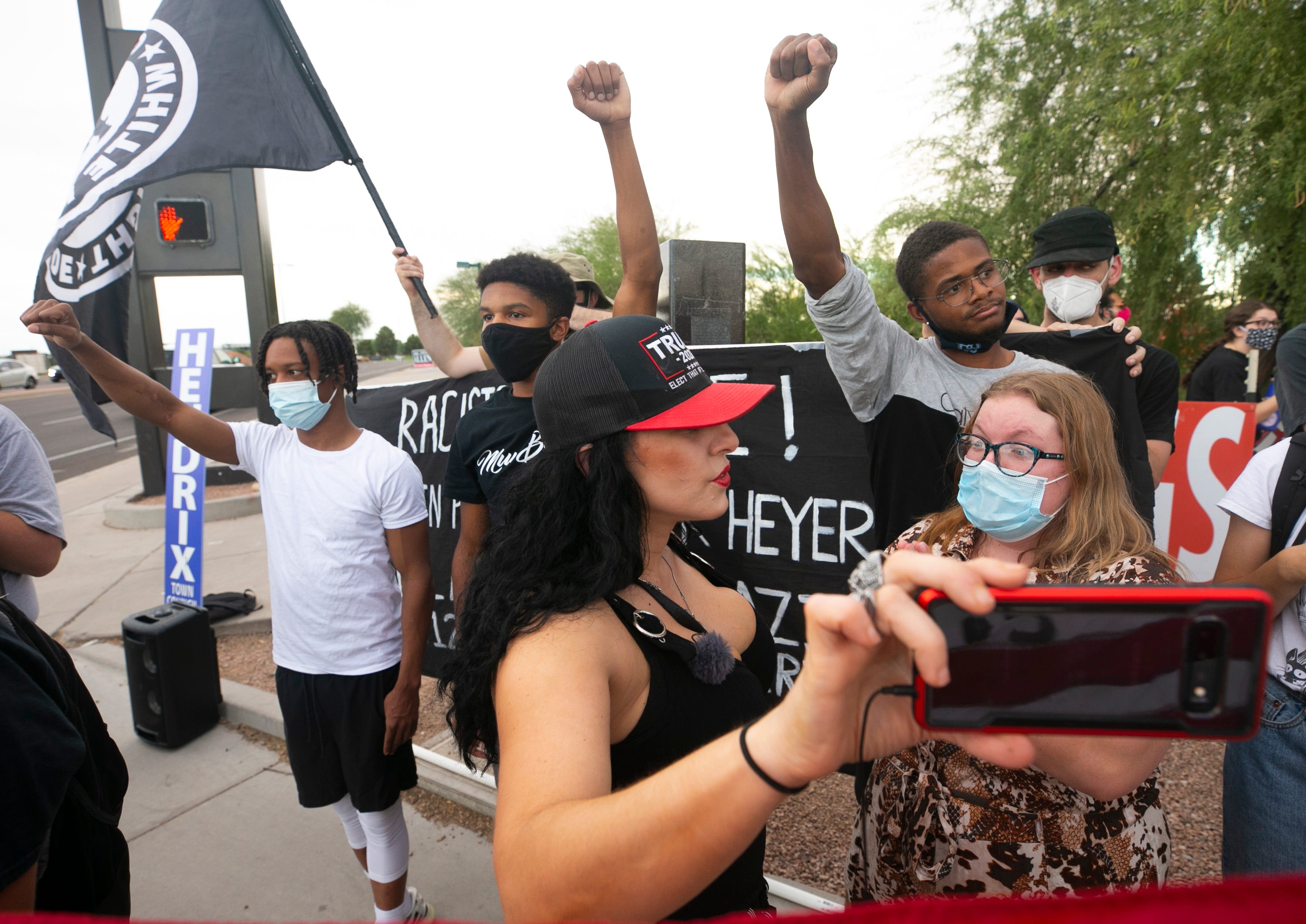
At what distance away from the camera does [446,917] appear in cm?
264

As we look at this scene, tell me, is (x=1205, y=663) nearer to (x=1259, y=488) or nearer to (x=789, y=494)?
(x=1259, y=488)

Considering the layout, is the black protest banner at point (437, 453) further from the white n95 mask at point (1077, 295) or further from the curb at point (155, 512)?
the curb at point (155, 512)

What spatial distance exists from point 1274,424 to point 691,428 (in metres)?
6.77

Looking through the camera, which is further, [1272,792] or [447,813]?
[447,813]

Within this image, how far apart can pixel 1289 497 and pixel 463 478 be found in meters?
2.36

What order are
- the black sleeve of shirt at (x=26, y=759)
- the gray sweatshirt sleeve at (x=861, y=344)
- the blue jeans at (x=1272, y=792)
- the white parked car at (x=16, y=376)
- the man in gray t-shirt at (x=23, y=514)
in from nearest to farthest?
the black sleeve of shirt at (x=26, y=759)
the blue jeans at (x=1272, y=792)
the man in gray t-shirt at (x=23, y=514)
the gray sweatshirt sleeve at (x=861, y=344)
the white parked car at (x=16, y=376)

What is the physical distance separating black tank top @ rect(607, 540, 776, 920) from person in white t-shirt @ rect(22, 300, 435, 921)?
1.44 metres

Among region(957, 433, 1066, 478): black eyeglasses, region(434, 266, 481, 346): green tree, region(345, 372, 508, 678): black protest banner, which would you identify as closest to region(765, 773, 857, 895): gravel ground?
region(957, 433, 1066, 478): black eyeglasses

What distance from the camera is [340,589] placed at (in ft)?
7.96

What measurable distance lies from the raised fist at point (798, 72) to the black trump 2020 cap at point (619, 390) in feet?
2.75

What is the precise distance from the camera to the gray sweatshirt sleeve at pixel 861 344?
6.84 feet

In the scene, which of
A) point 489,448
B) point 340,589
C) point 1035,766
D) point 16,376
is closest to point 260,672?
point 340,589

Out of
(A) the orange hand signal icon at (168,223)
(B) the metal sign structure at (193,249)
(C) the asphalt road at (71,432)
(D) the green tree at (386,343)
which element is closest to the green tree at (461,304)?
(C) the asphalt road at (71,432)

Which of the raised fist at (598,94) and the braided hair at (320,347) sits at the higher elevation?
the raised fist at (598,94)
